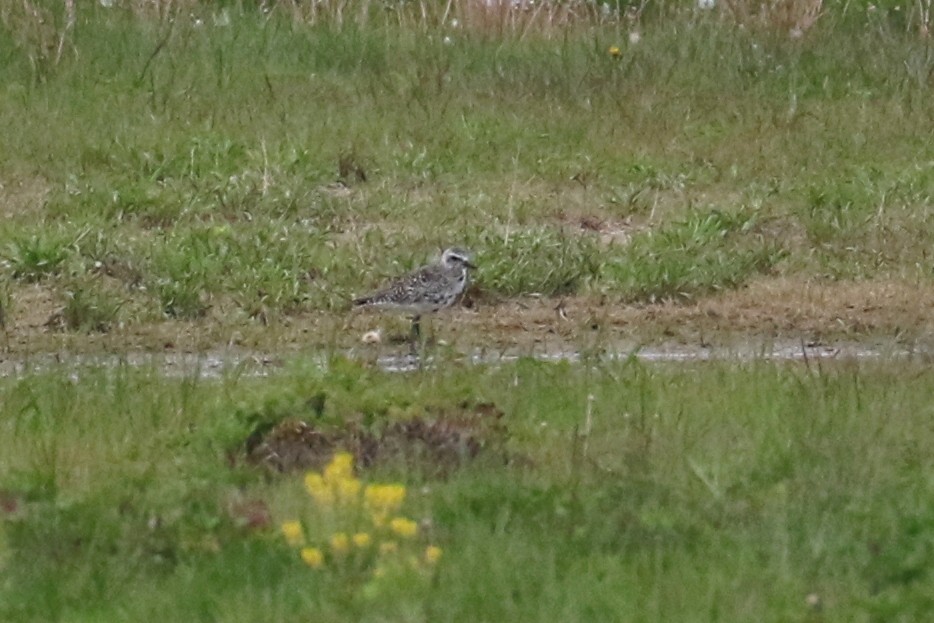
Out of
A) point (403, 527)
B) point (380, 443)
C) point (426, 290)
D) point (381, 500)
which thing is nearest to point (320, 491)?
point (381, 500)

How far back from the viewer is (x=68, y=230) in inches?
464

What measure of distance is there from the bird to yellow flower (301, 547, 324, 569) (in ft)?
13.5

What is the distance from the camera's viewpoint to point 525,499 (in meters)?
6.70

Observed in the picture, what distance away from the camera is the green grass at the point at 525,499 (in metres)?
5.90

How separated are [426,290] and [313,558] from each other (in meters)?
4.25

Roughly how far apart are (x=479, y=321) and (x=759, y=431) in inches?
132

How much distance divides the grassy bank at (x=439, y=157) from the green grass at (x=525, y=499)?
2.63 meters

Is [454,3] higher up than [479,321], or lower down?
higher up

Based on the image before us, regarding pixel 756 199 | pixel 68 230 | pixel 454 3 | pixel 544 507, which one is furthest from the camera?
pixel 454 3

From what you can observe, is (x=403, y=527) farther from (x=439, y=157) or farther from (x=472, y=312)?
(x=439, y=157)

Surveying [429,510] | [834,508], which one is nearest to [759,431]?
[834,508]

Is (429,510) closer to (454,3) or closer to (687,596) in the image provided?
(687,596)

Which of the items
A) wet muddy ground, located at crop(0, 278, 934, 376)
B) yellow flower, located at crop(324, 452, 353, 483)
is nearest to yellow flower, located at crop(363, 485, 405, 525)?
yellow flower, located at crop(324, 452, 353, 483)

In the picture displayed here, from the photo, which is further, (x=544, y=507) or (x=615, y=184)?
(x=615, y=184)
